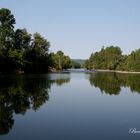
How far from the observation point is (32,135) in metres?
14.8

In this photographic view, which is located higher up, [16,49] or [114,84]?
[16,49]

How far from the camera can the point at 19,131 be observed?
51.4ft

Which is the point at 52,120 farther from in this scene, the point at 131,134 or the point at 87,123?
the point at 131,134

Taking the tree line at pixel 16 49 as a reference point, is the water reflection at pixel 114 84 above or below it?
below

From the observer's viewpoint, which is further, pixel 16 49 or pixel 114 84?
pixel 16 49

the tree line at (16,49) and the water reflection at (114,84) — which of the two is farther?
the tree line at (16,49)

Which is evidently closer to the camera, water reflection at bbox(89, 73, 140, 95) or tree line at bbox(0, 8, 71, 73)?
water reflection at bbox(89, 73, 140, 95)

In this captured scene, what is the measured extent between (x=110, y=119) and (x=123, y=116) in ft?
5.47

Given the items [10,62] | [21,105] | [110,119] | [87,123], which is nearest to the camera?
[87,123]

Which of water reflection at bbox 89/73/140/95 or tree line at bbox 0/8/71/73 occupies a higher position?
tree line at bbox 0/8/71/73

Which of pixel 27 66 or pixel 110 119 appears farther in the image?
pixel 27 66

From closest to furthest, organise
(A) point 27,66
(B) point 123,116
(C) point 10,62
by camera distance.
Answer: (B) point 123,116 → (C) point 10,62 → (A) point 27,66

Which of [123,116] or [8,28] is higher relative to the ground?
[8,28]

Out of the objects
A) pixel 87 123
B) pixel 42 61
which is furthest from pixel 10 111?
pixel 42 61
